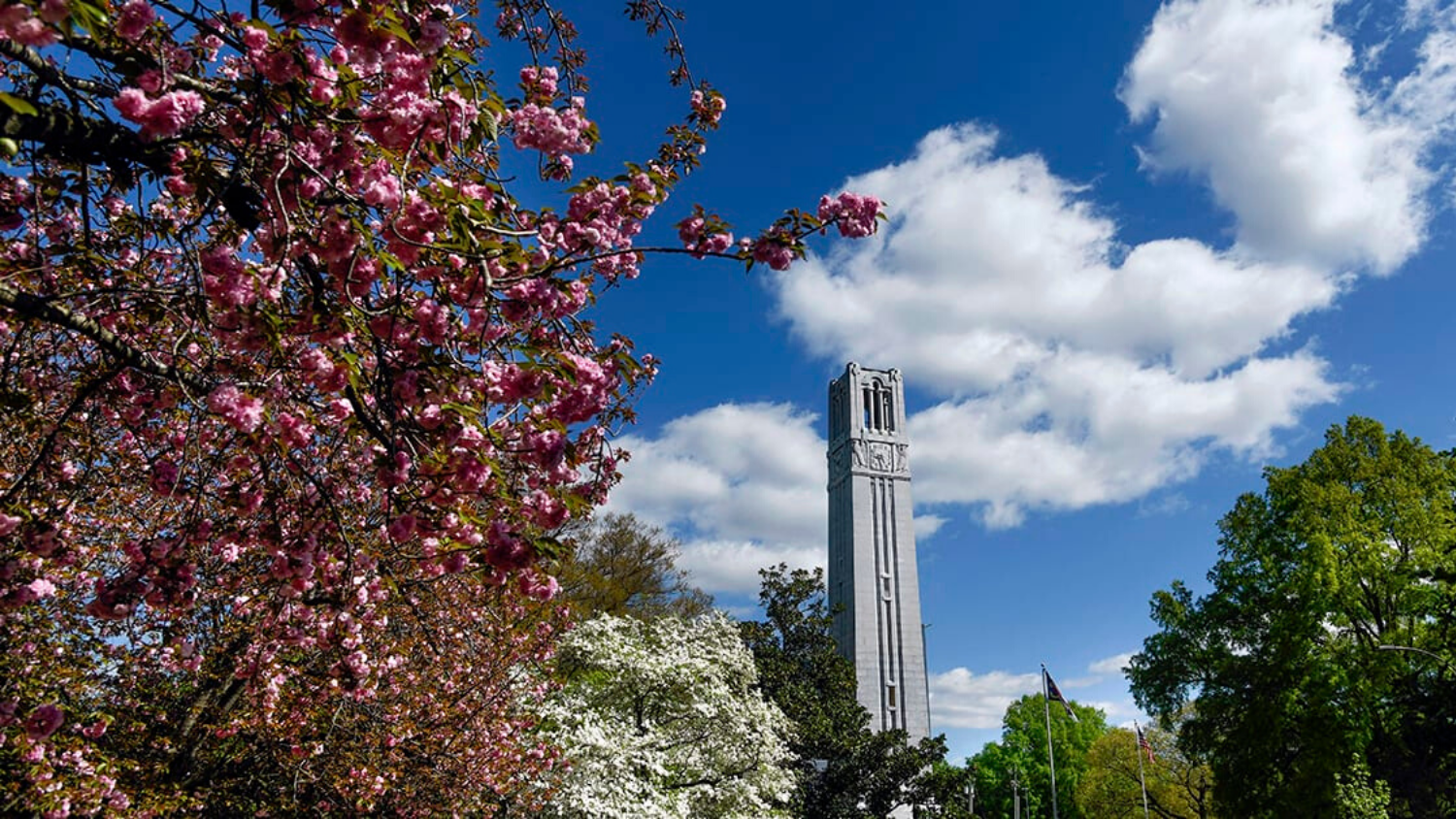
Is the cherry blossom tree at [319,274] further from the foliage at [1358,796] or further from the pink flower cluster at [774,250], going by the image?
the foliage at [1358,796]

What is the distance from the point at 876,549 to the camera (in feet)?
146

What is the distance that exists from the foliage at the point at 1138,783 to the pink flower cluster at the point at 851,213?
29937 mm

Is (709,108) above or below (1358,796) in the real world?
above

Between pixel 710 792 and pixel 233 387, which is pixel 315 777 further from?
pixel 710 792

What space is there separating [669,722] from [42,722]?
11187 mm

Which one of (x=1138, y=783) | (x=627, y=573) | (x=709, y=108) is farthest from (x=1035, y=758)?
(x=709, y=108)

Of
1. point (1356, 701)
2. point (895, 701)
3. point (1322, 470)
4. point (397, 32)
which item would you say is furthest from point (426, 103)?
point (895, 701)

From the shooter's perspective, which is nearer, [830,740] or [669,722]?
[669,722]

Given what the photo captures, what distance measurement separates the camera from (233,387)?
3021 mm

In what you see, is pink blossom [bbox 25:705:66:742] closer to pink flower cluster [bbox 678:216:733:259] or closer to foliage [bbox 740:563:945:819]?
pink flower cluster [bbox 678:216:733:259]

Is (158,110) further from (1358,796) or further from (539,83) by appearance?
(1358,796)

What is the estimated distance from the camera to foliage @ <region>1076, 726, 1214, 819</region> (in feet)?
93.8

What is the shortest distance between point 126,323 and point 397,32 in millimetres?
2709

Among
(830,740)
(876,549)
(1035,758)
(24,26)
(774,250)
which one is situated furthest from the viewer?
(1035,758)
